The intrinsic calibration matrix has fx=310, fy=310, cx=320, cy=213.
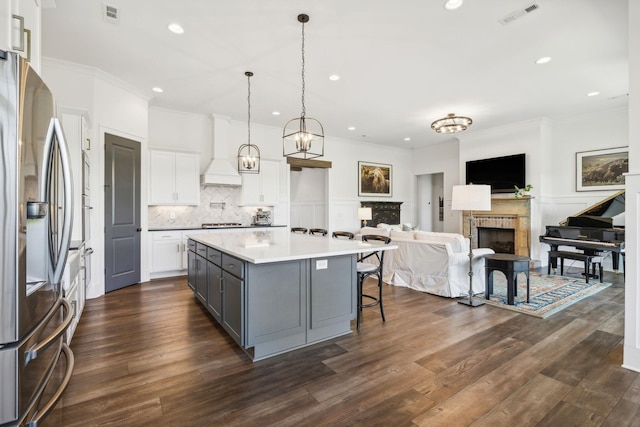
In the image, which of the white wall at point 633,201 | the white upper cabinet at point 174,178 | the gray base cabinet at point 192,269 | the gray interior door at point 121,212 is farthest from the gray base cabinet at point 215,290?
the white wall at point 633,201

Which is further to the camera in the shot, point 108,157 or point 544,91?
point 544,91

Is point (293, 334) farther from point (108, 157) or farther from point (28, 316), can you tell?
point (108, 157)

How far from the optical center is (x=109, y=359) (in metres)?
2.53

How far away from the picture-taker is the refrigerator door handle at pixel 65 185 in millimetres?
1266

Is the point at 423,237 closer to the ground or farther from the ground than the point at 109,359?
farther from the ground

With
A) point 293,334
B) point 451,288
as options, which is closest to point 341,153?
point 451,288

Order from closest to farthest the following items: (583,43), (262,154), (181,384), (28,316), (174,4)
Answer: (28,316)
(181,384)
(174,4)
(583,43)
(262,154)

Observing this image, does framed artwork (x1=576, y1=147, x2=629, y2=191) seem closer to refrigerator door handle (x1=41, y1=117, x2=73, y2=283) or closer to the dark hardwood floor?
the dark hardwood floor

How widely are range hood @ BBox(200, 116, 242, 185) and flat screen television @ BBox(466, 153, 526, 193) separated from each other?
5.67m

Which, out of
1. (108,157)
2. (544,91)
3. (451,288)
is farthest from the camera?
(544,91)

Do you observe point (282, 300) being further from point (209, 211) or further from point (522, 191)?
point (522, 191)

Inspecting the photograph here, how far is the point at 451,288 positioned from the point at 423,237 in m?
0.90

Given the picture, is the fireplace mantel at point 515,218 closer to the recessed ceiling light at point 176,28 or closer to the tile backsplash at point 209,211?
the tile backsplash at point 209,211

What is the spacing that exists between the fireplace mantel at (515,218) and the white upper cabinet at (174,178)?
603 centimetres
